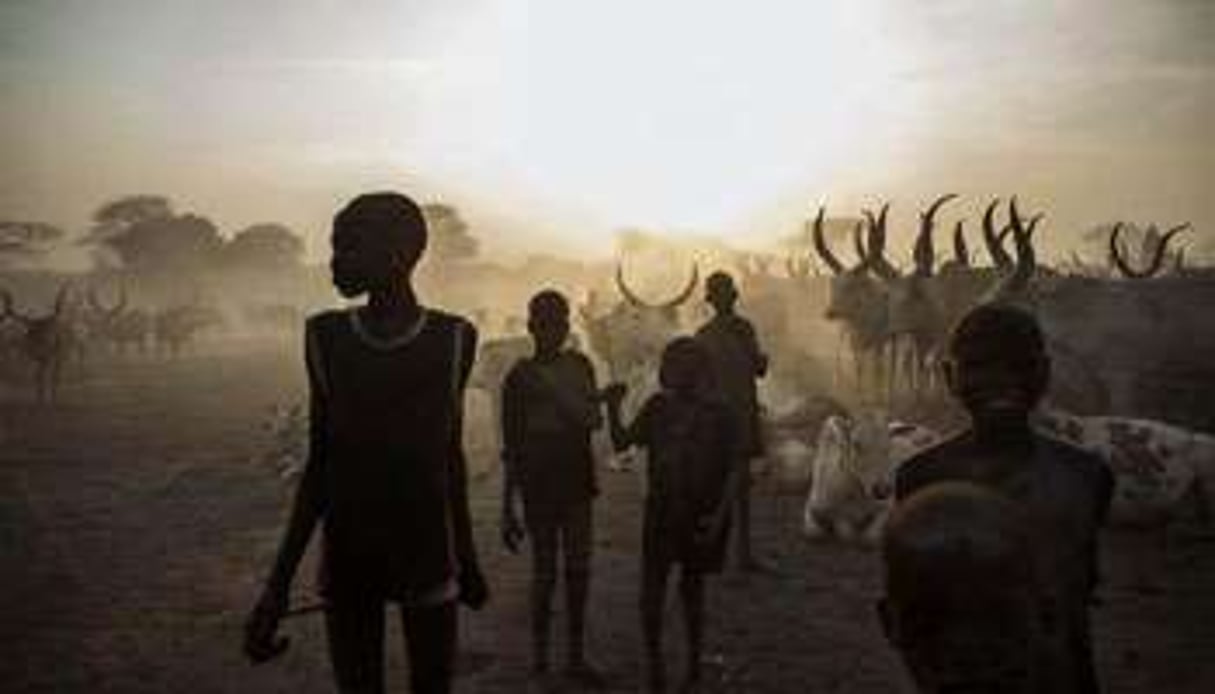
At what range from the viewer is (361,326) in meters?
3.93

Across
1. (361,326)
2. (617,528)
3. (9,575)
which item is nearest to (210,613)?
(9,575)

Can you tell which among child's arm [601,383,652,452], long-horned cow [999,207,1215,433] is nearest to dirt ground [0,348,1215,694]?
child's arm [601,383,652,452]

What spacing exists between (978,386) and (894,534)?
63cm

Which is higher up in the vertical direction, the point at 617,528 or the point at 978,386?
the point at 978,386

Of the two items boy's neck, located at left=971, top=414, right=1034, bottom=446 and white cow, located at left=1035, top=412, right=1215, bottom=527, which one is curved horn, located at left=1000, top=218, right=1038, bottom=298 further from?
boy's neck, located at left=971, top=414, right=1034, bottom=446

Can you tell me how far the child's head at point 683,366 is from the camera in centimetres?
634

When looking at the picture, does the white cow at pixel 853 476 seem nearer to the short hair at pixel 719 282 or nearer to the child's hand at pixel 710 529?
the short hair at pixel 719 282

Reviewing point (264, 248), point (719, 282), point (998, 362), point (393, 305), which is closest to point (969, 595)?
point (998, 362)

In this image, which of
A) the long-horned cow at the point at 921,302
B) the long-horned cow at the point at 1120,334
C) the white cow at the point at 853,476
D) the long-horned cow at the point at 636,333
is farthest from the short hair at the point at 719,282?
the long-horned cow at the point at 636,333

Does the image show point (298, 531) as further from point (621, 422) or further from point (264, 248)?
point (264, 248)

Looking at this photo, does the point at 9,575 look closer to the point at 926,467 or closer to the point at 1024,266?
the point at 926,467

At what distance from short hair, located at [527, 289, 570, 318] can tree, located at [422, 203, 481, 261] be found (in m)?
67.6

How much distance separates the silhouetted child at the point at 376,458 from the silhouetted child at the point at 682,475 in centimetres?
238

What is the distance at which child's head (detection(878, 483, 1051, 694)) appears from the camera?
2578 mm
